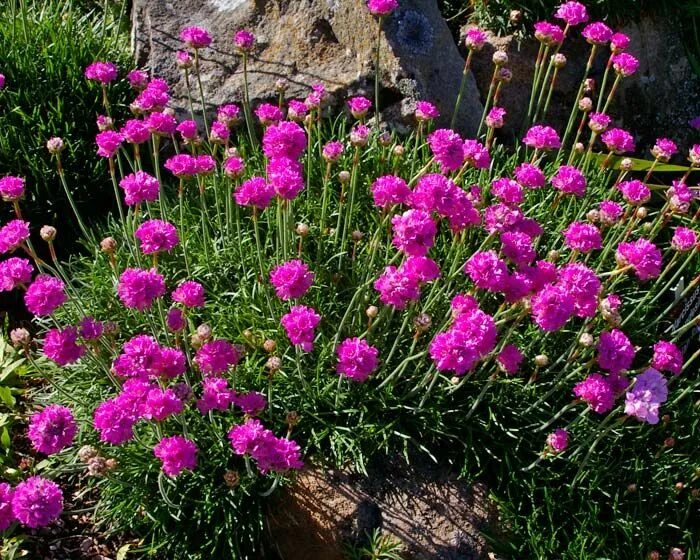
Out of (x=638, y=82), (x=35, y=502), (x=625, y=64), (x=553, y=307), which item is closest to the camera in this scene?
(x=35, y=502)

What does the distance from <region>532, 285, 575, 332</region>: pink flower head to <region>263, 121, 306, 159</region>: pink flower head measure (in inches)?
37.0

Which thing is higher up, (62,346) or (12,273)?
(12,273)

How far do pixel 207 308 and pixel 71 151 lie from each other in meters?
1.20

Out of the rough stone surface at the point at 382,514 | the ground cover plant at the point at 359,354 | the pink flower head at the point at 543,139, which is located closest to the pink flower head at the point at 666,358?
the ground cover plant at the point at 359,354

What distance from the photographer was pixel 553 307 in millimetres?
2355

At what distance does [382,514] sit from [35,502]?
123cm

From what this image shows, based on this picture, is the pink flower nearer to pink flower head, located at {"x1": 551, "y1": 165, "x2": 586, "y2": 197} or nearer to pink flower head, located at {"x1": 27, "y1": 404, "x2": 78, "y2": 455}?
pink flower head, located at {"x1": 27, "y1": 404, "x2": 78, "y2": 455}

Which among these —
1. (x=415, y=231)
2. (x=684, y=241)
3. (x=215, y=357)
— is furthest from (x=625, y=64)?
(x=215, y=357)

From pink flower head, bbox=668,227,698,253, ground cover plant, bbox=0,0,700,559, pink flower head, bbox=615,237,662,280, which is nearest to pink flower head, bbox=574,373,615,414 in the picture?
ground cover plant, bbox=0,0,700,559

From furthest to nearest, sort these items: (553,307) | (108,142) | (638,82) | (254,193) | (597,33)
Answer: (638,82) < (597,33) < (108,142) < (254,193) < (553,307)

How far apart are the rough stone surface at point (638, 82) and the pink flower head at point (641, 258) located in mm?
2014

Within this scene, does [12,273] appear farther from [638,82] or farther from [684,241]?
[638,82]

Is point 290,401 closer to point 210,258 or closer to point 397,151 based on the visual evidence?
point 210,258

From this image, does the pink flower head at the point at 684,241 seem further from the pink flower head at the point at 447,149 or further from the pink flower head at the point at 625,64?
the pink flower head at the point at 625,64
